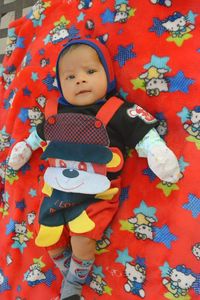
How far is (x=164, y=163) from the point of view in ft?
3.47

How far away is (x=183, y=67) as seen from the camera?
1.15 metres

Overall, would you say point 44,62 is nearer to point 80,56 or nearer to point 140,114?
point 80,56

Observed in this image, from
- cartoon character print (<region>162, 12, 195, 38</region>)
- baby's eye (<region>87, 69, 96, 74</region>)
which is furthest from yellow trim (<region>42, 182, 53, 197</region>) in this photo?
cartoon character print (<region>162, 12, 195, 38</region>)

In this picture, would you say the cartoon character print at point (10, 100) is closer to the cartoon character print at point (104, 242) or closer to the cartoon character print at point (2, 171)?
the cartoon character print at point (2, 171)

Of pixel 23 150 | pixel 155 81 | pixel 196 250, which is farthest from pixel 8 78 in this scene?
pixel 196 250

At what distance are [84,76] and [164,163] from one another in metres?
0.33

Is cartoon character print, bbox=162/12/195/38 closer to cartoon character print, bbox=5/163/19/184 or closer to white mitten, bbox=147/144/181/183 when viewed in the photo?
white mitten, bbox=147/144/181/183

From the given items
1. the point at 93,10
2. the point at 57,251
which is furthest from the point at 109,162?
the point at 93,10

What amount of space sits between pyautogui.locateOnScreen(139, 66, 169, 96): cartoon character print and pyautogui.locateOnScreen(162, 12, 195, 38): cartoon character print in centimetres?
11

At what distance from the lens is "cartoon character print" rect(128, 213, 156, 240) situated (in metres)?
1.14

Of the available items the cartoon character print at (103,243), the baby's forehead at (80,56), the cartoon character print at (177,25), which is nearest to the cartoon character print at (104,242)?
the cartoon character print at (103,243)

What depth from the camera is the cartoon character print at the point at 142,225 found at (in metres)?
1.14

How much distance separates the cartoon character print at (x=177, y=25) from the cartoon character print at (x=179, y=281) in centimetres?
63

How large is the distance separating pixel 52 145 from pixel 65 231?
0.24m
